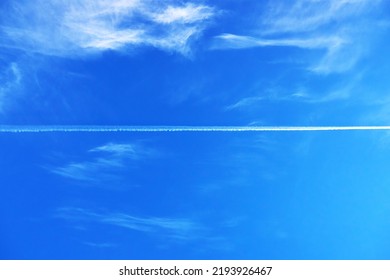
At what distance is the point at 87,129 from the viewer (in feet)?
6.89

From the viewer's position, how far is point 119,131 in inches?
83.3

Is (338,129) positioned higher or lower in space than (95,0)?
lower
